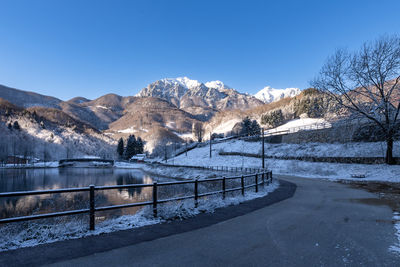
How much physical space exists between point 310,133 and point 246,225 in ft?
175

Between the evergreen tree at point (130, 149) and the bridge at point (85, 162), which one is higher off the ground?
the evergreen tree at point (130, 149)

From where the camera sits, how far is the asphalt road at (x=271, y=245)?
15.3 feet

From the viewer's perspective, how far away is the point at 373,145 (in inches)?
1387

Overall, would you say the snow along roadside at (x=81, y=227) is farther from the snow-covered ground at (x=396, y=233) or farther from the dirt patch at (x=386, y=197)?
the dirt patch at (x=386, y=197)

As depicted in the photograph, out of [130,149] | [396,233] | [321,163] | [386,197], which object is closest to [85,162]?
[130,149]

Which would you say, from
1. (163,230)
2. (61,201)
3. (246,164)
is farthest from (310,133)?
(163,230)

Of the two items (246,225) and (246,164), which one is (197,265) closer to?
(246,225)

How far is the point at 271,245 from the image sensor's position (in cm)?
553

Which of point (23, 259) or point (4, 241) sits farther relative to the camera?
point (4, 241)

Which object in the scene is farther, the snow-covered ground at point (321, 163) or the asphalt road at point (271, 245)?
the snow-covered ground at point (321, 163)

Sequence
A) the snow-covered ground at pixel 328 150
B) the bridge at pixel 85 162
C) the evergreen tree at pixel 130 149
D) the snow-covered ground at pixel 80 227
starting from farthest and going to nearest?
1. the evergreen tree at pixel 130 149
2. the bridge at pixel 85 162
3. the snow-covered ground at pixel 328 150
4. the snow-covered ground at pixel 80 227

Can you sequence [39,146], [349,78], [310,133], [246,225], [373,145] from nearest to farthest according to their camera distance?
[246,225] < [349,78] < [373,145] < [310,133] < [39,146]

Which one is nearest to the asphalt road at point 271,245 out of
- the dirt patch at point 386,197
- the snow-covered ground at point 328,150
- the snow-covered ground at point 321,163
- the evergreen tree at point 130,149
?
the dirt patch at point 386,197

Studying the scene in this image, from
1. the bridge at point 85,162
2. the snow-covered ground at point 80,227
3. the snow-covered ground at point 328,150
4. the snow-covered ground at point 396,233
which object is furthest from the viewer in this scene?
the bridge at point 85,162
